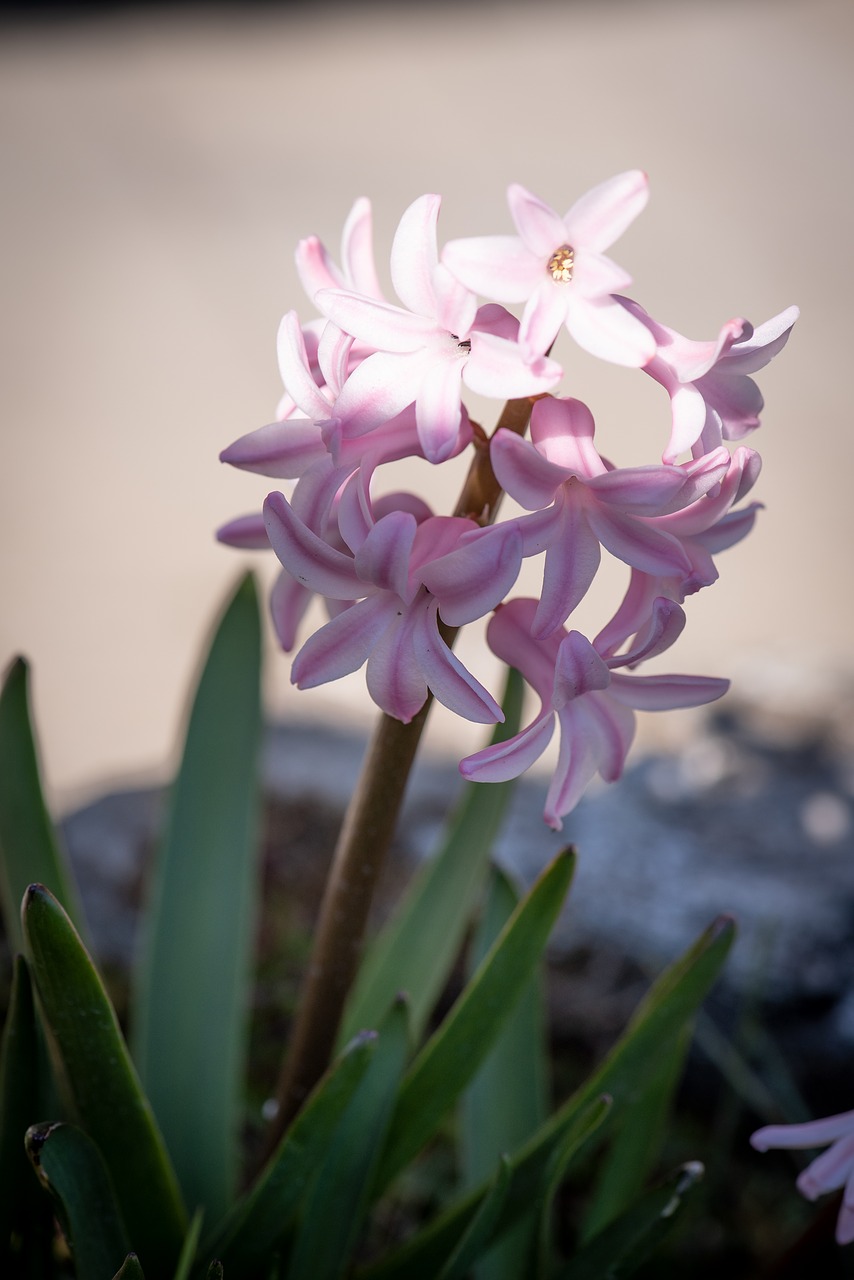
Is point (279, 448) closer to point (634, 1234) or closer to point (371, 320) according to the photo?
point (371, 320)

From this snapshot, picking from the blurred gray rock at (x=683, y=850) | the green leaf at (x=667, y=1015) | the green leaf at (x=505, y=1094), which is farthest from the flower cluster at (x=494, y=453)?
the blurred gray rock at (x=683, y=850)

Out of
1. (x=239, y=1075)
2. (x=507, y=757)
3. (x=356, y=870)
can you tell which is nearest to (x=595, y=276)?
(x=507, y=757)

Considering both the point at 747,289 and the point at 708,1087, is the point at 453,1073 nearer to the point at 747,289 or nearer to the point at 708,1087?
the point at 708,1087

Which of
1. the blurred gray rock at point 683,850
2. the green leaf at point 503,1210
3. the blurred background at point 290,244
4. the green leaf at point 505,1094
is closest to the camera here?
the green leaf at point 503,1210

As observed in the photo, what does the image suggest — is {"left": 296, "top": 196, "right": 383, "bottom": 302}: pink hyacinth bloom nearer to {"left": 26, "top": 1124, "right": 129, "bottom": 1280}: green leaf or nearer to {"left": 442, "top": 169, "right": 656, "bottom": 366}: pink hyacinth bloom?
{"left": 442, "top": 169, "right": 656, "bottom": 366}: pink hyacinth bloom

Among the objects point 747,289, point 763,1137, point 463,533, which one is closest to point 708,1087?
point 763,1137

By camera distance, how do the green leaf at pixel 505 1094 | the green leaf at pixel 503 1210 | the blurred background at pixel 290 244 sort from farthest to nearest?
the blurred background at pixel 290 244 < the green leaf at pixel 505 1094 < the green leaf at pixel 503 1210

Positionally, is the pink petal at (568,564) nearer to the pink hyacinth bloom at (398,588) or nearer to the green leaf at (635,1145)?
the pink hyacinth bloom at (398,588)
